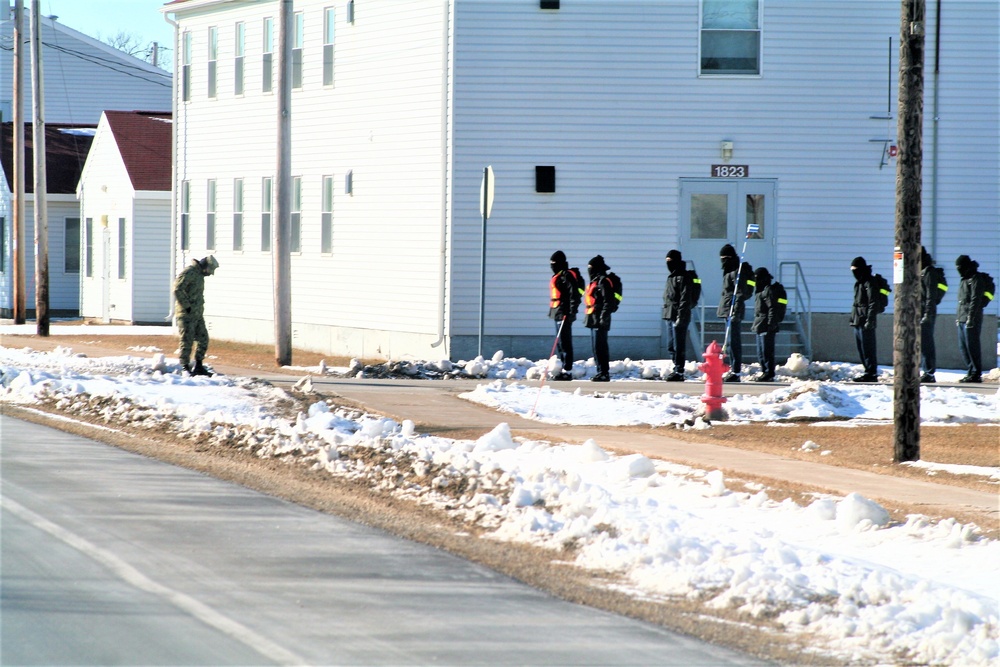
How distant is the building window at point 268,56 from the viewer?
28.3 metres

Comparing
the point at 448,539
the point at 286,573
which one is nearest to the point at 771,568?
the point at 448,539

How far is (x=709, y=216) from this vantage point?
23.6 m

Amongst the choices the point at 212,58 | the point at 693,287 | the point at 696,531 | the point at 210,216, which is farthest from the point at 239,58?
the point at 696,531

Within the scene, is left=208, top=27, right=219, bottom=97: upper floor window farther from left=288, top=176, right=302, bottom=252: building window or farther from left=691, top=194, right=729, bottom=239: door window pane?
left=691, top=194, right=729, bottom=239: door window pane

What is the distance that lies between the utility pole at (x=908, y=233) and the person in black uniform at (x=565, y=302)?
26.3 feet

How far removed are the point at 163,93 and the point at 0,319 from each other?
15.1 meters

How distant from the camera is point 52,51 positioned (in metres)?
48.6

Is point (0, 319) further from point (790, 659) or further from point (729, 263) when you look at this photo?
point (790, 659)

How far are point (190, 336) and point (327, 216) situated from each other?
27.8ft

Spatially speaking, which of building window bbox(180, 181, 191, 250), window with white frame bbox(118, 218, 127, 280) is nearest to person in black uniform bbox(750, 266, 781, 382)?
building window bbox(180, 181, 191, 250)

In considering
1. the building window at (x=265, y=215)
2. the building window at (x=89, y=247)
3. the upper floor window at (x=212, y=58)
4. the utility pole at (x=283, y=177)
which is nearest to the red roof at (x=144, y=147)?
the building window at (x=89, y=247)

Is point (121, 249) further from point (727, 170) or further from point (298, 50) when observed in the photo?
point (727, 170)

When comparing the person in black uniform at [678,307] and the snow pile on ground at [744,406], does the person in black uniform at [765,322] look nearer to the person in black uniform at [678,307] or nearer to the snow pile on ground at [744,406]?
→ the person in black uniform at [678,307]

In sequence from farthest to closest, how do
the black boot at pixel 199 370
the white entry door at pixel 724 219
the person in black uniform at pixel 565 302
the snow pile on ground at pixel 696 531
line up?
the white entry door at pixel 724 219, the person in black uniform at pixel 565 302, the black boot at pixel 199 370, the snow pile on ground at pixel 696 531
